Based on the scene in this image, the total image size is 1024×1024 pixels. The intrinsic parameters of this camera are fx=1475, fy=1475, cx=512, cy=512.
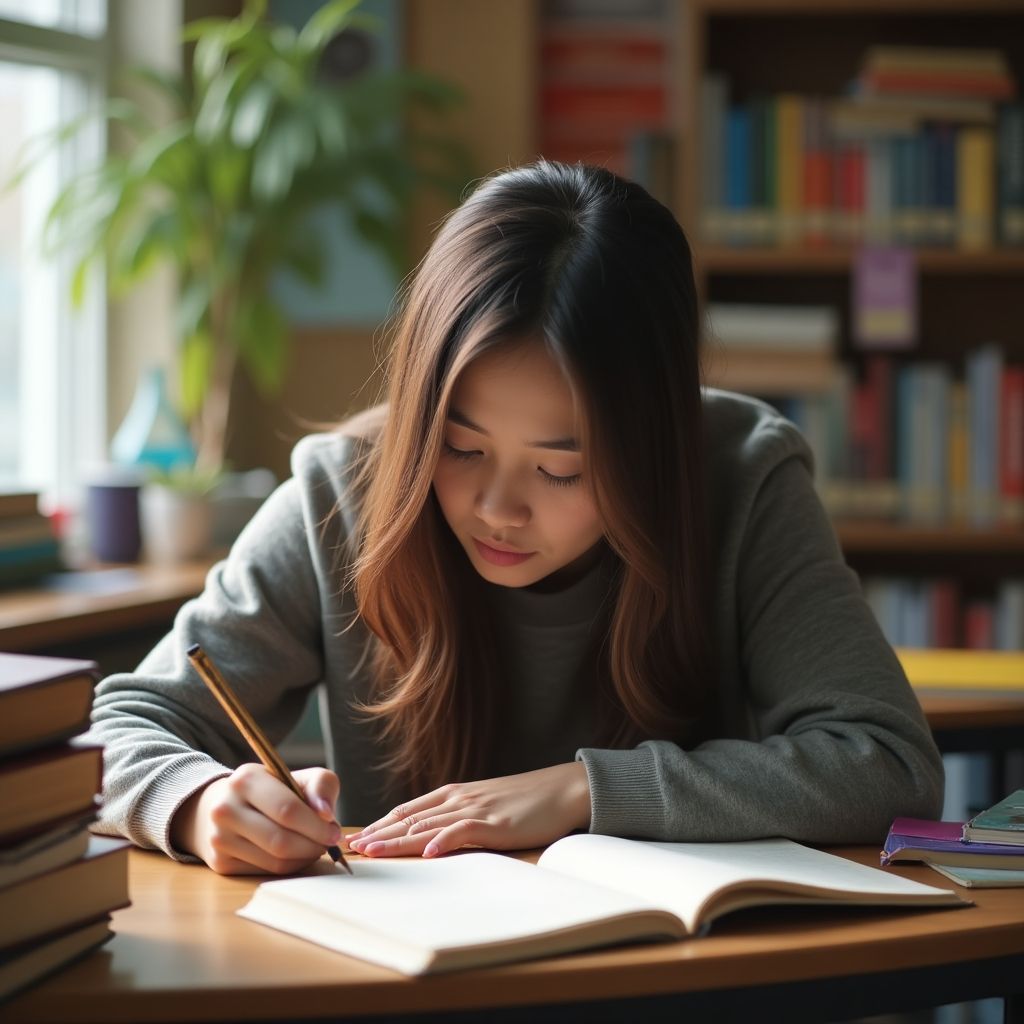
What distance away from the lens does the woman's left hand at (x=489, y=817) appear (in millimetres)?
1099

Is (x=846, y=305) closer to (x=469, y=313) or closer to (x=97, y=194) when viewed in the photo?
(x=97, y=194)

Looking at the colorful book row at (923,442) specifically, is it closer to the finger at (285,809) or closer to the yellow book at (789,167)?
the yellow book at (789,167)

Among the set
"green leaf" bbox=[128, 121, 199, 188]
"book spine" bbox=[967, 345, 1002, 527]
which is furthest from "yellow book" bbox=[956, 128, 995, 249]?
"green leaf" bbox=[128, 121, 199, 188]

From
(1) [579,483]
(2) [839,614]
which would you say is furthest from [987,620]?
(1) [579,483]

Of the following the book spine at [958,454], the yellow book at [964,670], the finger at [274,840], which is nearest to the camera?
the finger at [274,840]

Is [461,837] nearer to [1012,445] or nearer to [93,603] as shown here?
[93,603]

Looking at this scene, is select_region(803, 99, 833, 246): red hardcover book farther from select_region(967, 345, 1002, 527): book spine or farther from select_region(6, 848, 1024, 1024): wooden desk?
select_region(6, 848, 1024, 1024): wooden desk

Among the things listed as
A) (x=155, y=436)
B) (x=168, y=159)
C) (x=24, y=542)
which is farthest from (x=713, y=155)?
(x=24, y=542)

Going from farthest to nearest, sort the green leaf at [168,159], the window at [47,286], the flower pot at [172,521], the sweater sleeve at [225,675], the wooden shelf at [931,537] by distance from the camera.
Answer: the wooden shelf at [931,537] → the window at [47,286] → the green leaf at [168,159] → the flower pot at [172,521] → the sweater sleeve at [225,675]

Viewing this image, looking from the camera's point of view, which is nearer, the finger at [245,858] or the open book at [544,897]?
the open book at [544,897]

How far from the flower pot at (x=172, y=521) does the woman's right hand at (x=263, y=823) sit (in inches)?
62.6

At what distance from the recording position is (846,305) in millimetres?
3340

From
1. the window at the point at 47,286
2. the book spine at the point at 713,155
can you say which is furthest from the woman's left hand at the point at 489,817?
the book spine at the point at 713,155

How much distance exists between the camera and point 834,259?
305cm
